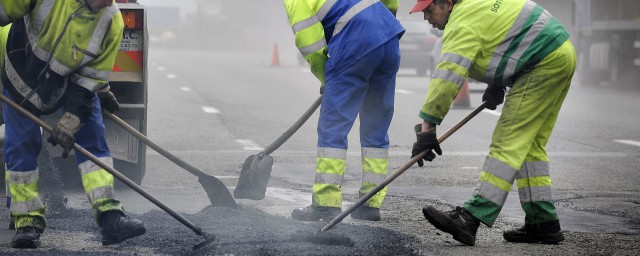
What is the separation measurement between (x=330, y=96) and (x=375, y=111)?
42cm

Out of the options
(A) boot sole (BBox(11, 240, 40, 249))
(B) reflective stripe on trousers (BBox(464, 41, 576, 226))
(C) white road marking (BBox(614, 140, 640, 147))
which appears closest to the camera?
(A) boot sole (BBox(11, 240, 40, 249))

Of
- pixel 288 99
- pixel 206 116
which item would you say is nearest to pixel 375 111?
pixel 206 116

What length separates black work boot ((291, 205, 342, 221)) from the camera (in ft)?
23.1

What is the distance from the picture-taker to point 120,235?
6.22 metres

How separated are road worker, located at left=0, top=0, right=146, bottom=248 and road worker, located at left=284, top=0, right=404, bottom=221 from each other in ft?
3.71

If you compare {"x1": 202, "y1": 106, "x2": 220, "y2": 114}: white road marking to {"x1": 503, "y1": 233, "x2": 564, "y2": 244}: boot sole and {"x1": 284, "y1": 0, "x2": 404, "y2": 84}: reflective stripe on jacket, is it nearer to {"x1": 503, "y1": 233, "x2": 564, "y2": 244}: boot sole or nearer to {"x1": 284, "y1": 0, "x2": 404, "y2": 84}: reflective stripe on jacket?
{"x1": 284, "y1": 0, "x2": 404, "y2": 84}: reflective stripe on jacket

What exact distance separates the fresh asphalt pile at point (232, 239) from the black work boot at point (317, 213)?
0.25ft

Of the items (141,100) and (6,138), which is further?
(141,100)

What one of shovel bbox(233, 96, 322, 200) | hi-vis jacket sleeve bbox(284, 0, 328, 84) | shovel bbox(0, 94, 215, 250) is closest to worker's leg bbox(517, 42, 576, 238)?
hi-vis jacket sleeve bbox(284, 0, 328, 84)

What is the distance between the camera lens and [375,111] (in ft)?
24.5

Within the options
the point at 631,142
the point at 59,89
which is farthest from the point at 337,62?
the point at 631,142

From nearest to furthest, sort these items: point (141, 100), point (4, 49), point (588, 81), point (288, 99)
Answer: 1. point (4, 49)
2. point (141, 100)
3. point (288, 99)
4. point (588, 81)

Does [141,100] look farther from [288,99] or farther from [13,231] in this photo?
[288,99]

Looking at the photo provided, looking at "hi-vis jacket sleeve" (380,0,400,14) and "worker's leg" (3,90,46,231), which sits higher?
"hi-vis jacket sleeve" (380,0,400,14)
